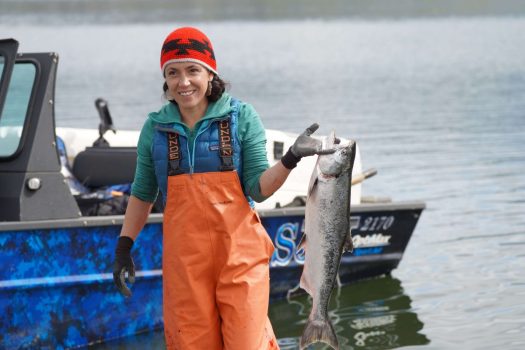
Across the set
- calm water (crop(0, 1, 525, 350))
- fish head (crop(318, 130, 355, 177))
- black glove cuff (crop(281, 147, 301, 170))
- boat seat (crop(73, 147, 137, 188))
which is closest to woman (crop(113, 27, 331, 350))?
black glove cuff (crop(281, 147, 301, 170))

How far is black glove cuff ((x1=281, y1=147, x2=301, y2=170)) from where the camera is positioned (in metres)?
4.50

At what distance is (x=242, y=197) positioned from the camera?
4793 mm

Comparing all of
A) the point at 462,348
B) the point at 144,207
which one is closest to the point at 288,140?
the point at 462,348

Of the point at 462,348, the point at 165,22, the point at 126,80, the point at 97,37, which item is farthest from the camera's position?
the point at 165,22

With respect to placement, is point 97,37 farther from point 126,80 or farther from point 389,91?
point 389,91

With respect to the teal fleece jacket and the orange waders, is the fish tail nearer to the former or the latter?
the orange waders

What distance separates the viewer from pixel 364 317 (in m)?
9.01

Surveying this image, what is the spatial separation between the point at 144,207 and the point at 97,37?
52042mm

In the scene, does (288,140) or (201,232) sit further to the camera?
(288,140)

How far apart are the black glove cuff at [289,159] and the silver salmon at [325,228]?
0.09 metres

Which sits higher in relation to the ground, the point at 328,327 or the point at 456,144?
the point at 328,327

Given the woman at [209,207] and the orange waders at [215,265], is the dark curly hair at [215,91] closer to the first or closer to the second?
the woman at [209,207]

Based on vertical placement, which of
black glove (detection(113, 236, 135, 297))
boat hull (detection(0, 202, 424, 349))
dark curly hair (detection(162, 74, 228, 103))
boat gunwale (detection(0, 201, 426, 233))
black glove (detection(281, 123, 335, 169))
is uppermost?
dark curly hair (detection(162, 74, 228, 103))

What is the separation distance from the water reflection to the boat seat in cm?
155
